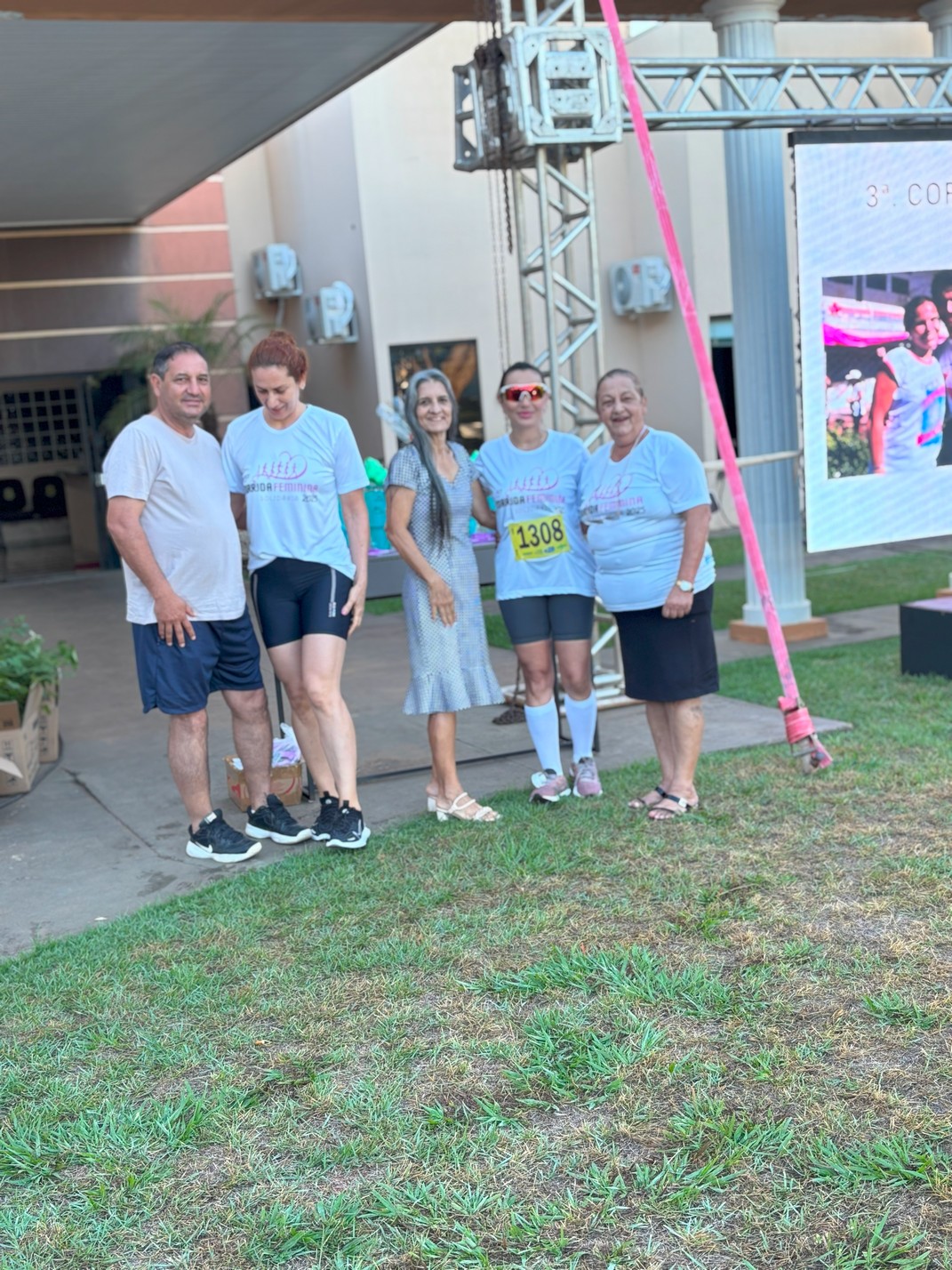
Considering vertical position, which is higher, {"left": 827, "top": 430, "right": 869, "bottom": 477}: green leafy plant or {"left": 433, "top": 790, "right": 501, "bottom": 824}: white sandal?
{"left": 827, "top": 430, "right": 869, "bottom": 477}: green leafy plant

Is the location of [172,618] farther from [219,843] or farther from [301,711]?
[219,843]

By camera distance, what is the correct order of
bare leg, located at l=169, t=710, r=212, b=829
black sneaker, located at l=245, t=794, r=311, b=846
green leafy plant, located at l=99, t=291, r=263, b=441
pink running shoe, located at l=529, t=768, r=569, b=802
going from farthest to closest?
green leafy plant, located at l=99, t=291, r=263, b=441 < pink running shoe, located at l=529, t=768, r=569, b=802 < black sneaker, located at l=245, t=794, r=311, b=846 < bare leg, located at l=169, t=710, r=212, b=829

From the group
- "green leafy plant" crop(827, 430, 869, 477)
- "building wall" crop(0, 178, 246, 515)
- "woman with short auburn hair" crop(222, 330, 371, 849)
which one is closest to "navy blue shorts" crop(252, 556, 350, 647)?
"woman with short auburn hair" crop(222, 330, 371, 849)

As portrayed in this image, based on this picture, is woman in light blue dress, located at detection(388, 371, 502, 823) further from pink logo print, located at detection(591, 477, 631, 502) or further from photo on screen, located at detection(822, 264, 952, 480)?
photo on screen, located at detection(822, 264, 952, 480)

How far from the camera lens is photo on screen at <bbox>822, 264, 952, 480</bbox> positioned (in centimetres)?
715

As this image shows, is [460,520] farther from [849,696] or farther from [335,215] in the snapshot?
[335,215]

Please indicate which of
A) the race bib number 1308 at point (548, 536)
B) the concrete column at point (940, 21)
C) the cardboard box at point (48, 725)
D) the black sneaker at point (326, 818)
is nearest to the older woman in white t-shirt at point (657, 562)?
the race bib number 1308 at point (548, 536)

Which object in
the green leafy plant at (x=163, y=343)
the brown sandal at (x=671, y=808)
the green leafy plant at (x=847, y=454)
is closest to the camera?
the brown sandal at (x=671, y=808)

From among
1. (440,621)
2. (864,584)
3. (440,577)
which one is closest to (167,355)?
(440,577)

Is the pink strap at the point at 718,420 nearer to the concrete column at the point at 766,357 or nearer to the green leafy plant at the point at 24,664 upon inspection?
the concrete column at the point at 766,357

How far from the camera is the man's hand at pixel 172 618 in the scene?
188 inches

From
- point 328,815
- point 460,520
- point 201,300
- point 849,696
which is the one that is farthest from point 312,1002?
point 201,300

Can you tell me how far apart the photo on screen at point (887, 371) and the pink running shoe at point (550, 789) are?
2849mm

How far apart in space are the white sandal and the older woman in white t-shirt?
2.01ft
